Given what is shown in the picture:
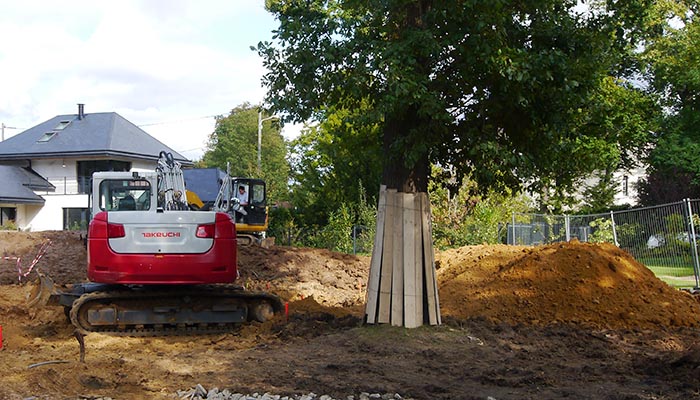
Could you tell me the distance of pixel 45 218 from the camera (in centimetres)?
4378

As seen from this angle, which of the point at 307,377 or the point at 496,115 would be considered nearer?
the point at 307,377

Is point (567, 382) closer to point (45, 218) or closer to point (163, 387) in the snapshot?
point (163, 387)

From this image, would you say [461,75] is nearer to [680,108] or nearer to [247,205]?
[247,205]

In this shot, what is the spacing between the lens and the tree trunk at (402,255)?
33.6 ft

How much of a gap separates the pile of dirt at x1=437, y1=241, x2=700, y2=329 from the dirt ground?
0.09 ft

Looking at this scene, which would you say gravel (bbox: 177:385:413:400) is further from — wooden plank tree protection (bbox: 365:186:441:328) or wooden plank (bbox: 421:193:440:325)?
wooden plank (bbox: 421:193:440:325)

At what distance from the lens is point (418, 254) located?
404 inches

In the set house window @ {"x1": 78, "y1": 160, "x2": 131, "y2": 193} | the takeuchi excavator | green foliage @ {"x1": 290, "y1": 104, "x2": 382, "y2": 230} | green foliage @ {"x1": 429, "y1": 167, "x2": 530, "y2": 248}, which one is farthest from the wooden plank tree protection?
house window @ {"x1": 78, "y1": 160, "x2": 131, "y2": 193}

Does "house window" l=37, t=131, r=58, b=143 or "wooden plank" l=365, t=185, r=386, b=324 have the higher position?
"house window" l=37, t=131, r=58, b=143

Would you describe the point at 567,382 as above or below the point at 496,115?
below

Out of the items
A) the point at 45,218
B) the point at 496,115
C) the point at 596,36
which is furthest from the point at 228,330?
the point at 45,218

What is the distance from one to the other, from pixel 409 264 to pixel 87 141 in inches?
1487

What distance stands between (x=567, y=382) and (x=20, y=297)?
13.2 m

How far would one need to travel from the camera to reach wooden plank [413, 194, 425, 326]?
33.6 feet
